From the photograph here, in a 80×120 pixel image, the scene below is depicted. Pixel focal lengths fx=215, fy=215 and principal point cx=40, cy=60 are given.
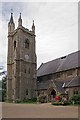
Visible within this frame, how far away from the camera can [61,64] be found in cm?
5975

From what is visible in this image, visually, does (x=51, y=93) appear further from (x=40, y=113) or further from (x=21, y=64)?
(x=40, y=113)

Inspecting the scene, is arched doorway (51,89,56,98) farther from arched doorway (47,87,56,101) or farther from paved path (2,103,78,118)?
paved path (2,103,78,118)

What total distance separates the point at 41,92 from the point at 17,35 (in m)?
17.1

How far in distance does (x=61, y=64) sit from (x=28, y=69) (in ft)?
30.5

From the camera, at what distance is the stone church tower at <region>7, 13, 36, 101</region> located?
5744cm

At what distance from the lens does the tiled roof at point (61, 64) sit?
54406 mm

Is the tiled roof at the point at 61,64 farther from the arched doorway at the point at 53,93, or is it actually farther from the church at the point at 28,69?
the arched doorway at the point at 53,93

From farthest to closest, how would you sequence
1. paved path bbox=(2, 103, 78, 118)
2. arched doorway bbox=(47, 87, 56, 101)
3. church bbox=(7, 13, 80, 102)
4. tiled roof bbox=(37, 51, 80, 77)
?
church bbox=(7, 13, 80, 102) < tiled roof bbox=(37, 51, 80, 77) < arched doorway bbox=(47, 87, 56, 101) < paved path bbox=(2, 103, 78, 118)

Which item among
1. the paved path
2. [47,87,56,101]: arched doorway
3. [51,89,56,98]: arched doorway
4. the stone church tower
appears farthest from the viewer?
the stone church tower

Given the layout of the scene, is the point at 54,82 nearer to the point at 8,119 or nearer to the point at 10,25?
the point at 10,25

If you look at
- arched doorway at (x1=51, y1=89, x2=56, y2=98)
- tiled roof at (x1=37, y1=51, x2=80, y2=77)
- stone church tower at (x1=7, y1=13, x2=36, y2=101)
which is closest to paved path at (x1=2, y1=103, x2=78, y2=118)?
arched doorway at (x1=51, y1=89, x2=56, y2=98)

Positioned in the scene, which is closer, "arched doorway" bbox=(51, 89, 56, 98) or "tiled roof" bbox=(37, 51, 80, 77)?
"arched doorway" bbox=(51, 89, 56, 98)

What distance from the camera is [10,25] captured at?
6544 centimetres

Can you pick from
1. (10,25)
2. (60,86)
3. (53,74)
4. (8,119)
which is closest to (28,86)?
(53,74)
